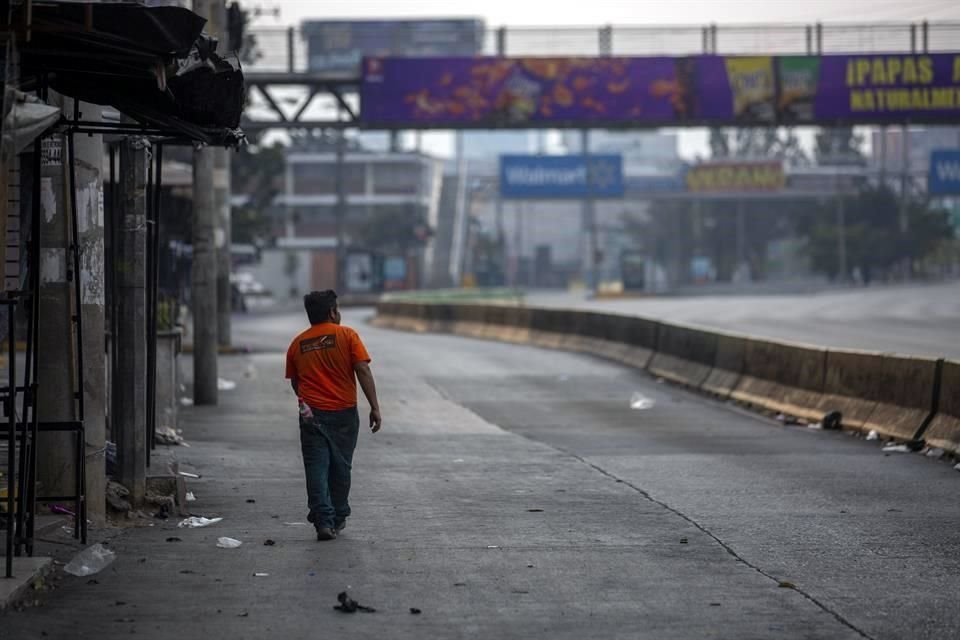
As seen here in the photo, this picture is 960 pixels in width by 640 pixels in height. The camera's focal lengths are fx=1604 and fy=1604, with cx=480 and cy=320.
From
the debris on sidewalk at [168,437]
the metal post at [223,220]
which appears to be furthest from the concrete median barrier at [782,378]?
the metal post at [223,220]

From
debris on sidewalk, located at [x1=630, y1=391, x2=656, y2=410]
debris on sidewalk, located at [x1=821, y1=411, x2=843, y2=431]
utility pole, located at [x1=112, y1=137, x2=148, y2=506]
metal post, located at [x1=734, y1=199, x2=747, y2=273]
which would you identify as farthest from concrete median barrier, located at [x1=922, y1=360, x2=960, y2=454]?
metal post, located at [x1=734, y1=199, x2=747, y2=273]

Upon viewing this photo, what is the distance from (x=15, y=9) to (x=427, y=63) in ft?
102

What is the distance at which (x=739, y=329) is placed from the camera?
39250 millimetres

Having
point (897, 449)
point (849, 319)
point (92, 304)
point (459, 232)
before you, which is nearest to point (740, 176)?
point (459, 232)

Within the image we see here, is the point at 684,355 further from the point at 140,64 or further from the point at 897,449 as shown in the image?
the point at 140,64

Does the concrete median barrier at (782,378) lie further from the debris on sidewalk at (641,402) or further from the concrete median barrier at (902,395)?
the concrete median barrier at (902,395)

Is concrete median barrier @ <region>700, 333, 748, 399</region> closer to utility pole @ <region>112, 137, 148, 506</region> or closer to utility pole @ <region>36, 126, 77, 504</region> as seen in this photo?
utility pole @ <region>112, 137, 148, 506</region>

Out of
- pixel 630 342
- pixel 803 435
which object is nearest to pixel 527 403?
pixel 803 435

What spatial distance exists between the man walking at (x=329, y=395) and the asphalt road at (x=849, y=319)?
19602mm

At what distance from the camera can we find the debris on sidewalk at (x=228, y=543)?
10.0 meters

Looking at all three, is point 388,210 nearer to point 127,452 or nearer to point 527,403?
point 527,403

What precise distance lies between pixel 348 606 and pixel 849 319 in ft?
126

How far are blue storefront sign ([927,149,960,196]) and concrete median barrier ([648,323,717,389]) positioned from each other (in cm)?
5550

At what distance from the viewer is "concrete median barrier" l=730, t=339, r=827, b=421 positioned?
18703mm
